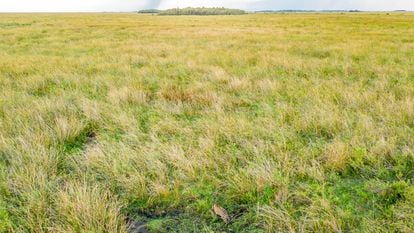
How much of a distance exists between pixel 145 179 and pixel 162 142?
43.4 inches

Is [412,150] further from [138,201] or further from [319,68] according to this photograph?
[319,68]

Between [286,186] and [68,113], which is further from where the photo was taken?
[68,113]

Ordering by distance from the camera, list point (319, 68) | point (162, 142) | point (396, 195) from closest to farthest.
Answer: point (396, 195)
point (162, 142)
point (319, 68)

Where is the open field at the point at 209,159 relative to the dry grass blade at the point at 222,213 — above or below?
above

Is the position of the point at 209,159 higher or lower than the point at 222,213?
higher

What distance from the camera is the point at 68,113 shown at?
564 centimetres

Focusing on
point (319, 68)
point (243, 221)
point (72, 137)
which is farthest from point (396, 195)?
point (319, 68)

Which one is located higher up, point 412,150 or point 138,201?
point 412,150

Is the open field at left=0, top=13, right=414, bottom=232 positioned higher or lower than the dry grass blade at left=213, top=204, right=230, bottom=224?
higher

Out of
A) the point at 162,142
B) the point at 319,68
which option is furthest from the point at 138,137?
the point at 319,68

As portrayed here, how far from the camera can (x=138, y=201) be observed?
3148 mm

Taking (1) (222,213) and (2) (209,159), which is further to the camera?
(2) (209,159)

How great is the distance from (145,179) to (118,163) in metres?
0.48

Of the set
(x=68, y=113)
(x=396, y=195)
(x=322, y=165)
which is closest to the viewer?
(x=396, y=195)
